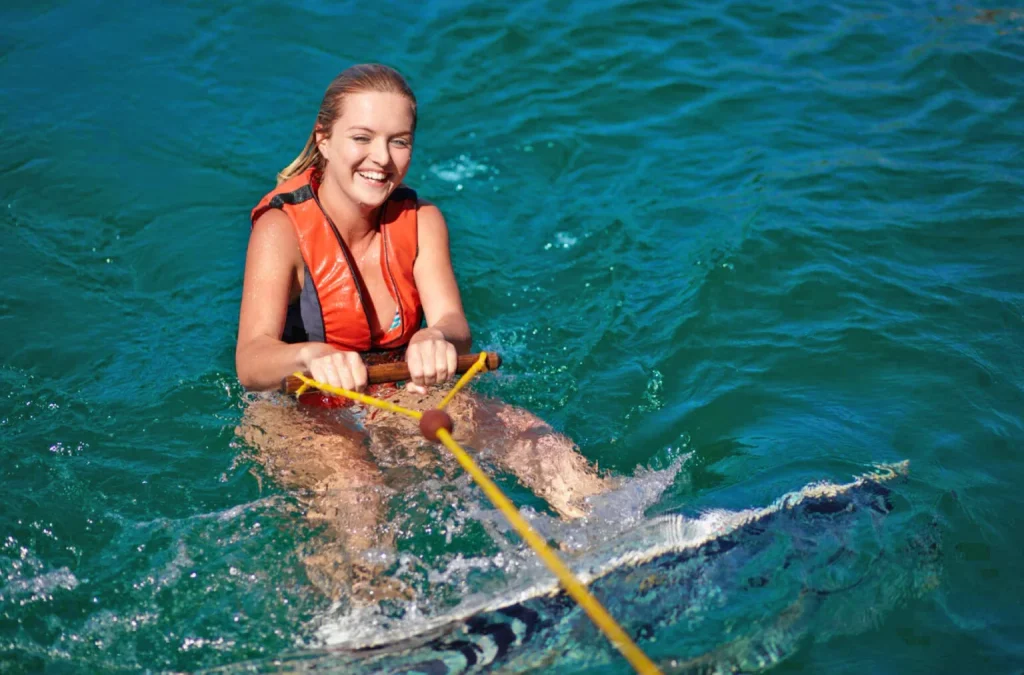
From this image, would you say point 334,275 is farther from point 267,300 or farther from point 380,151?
point 380,151

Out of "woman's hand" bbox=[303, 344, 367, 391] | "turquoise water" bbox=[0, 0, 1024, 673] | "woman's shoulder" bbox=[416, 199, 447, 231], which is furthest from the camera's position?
"woman's shoulder" bbox=[416, 199, 447, 231]

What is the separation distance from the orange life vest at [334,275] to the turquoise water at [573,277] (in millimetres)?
655

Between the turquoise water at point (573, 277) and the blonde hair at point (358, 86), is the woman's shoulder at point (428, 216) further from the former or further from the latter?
the turquoise water at point (573, 277)

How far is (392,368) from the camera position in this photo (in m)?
3.22

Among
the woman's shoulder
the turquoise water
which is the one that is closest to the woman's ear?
the woman's shoulder

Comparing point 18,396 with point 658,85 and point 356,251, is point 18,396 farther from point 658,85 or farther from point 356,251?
point 658,85

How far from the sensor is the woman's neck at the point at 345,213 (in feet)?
13.1

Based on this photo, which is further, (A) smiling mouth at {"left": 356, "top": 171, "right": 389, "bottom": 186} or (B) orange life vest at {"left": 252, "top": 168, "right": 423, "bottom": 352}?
(B) orange life vest at {"left": 252, "top": 168, "right": 423, "bottom": 352}

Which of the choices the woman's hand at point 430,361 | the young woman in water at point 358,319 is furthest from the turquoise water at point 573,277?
the woman's hand at point 430,361

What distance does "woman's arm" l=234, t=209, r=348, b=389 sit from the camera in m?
3.57

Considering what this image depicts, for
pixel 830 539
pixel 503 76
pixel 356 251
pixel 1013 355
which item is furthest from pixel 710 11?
pixel 830 539

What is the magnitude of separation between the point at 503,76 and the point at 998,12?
14.4 ft

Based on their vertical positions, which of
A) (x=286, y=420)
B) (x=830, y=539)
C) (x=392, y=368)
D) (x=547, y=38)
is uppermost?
(x=547, y=38)

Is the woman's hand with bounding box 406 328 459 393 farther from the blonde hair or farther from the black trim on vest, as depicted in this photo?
the blonde hair
